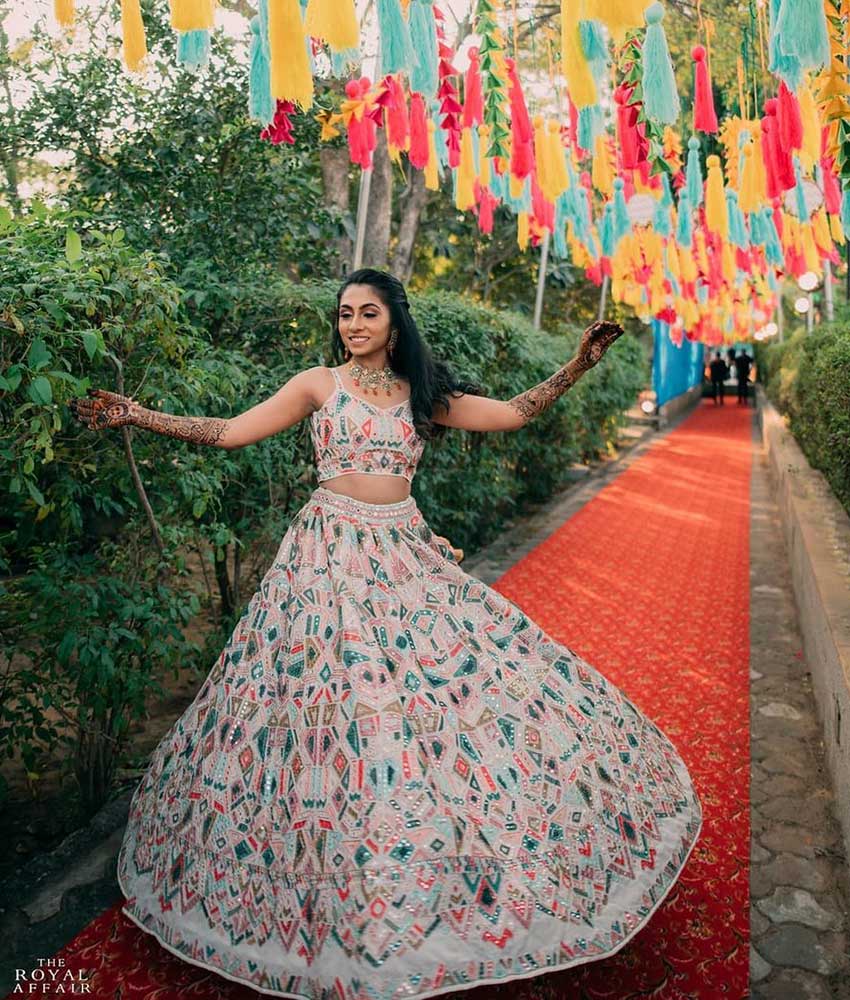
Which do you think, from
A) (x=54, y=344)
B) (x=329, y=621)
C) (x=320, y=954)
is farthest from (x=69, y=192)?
(x=320, y=954)

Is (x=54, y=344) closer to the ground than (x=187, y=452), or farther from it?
farther from it

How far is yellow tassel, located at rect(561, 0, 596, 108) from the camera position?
233 centimetres

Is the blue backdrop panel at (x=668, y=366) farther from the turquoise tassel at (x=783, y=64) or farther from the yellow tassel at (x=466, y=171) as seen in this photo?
the turquoise tassel at (x=783, y=64)

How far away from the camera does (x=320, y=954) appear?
1.74m

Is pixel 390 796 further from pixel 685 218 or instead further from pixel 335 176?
pixel 335 176

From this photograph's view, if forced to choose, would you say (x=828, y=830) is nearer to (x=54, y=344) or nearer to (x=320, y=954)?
(x=320, y=954)

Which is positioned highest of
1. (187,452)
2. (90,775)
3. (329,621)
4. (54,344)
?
(54,344)

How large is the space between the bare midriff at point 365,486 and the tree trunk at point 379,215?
471 centimetres

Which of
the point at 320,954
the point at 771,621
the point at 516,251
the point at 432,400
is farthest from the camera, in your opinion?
the point at 516,251

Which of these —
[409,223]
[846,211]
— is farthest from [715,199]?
[846,211]

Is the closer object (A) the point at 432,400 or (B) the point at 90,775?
(A) the point at 432,400

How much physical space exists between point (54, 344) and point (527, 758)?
1504 millimetres

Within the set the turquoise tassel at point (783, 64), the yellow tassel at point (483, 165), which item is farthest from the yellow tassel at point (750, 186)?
the turquoise tassel at point (783, 64)

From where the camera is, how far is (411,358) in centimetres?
230
